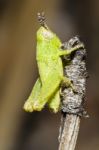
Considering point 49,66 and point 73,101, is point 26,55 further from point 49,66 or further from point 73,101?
point 73,101

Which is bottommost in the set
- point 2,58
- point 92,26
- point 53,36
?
point 53,36

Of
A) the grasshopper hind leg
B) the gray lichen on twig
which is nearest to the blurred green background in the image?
the grasshopper hind leg

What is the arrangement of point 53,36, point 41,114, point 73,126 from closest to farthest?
1. point 73,126
2. point 53,36
3. point 41,114

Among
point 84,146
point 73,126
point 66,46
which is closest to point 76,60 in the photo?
point 66,46

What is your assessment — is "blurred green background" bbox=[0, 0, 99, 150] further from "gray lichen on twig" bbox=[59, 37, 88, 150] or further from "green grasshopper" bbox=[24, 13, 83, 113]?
"gray lichen on twig" bbox=[59, 37, 88, 150]

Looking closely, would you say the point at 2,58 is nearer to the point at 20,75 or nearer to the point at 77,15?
the point at 20,75

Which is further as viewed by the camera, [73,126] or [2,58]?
[2,58]

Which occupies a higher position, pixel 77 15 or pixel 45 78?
pixel 77 15

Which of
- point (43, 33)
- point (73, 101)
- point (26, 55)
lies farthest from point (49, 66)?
point (26, 55)
